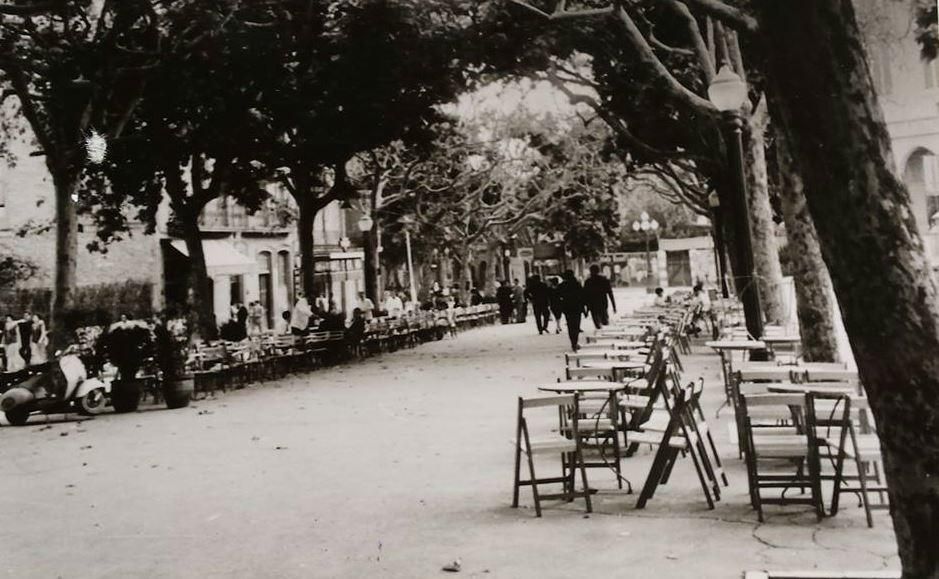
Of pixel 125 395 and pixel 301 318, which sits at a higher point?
pixel 301 318

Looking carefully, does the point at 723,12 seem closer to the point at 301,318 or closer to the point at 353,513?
the point at 353,513

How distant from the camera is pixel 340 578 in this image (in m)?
5.36

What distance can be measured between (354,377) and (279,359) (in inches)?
96.1

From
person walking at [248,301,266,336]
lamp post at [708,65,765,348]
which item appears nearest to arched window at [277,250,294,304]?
person walking at [248,301,266,336]

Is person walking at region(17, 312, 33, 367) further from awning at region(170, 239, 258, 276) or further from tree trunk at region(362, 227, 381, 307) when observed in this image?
tree trunk at region(362, 227, 381, 307)

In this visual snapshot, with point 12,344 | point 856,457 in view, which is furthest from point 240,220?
point 856,457

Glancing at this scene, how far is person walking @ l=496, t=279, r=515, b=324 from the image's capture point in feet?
116

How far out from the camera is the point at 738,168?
12422 millimetres

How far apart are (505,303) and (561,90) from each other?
15.2m

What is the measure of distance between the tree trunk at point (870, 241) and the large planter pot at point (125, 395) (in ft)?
45.3

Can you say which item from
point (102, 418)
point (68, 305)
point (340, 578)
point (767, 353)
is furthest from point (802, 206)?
point (68, 305)

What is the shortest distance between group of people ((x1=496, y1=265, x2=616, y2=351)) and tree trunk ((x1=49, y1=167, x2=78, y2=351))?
945 centimetres

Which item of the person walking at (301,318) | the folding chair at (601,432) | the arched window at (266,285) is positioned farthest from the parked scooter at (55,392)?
the arched window at (266,285)

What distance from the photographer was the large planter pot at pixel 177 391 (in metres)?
14.9
